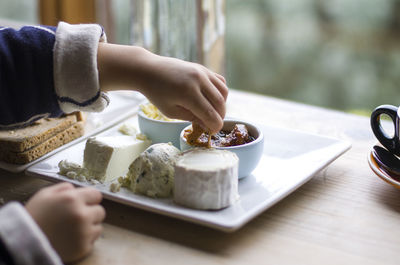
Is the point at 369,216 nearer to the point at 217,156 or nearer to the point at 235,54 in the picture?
the point at 217,156

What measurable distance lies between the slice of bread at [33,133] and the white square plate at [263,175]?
5 cm

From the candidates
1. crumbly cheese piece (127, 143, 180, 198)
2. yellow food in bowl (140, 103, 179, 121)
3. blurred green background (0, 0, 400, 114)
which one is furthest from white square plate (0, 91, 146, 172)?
blurred green background (0, 0, 400, 114)

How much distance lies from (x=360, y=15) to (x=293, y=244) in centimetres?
266

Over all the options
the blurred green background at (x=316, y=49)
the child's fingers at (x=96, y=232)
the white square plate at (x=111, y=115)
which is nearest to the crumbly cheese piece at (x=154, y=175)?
the child's fingers at (x=96, y=232)

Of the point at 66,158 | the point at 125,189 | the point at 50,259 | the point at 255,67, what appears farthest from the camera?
the point at 255,67

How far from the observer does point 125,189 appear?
0.83 metres

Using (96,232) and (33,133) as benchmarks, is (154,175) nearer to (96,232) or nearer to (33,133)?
(96,232)

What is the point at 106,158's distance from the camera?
34.4 inches

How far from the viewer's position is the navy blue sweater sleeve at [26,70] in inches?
33.8

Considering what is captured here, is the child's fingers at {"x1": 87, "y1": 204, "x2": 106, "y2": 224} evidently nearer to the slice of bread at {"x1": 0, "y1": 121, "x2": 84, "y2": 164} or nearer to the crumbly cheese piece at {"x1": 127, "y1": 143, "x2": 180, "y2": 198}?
the crumbly cheese piece at {"x1": 127, "y1": 143, "x2": 180, "y2": 198}

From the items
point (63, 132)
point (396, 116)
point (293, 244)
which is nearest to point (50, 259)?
point (293, 244)

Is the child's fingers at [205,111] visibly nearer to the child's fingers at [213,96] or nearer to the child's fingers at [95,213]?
the child's fingers at [213,96]

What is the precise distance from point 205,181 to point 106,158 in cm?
22

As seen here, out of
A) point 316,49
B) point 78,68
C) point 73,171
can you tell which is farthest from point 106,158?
point 316,49
